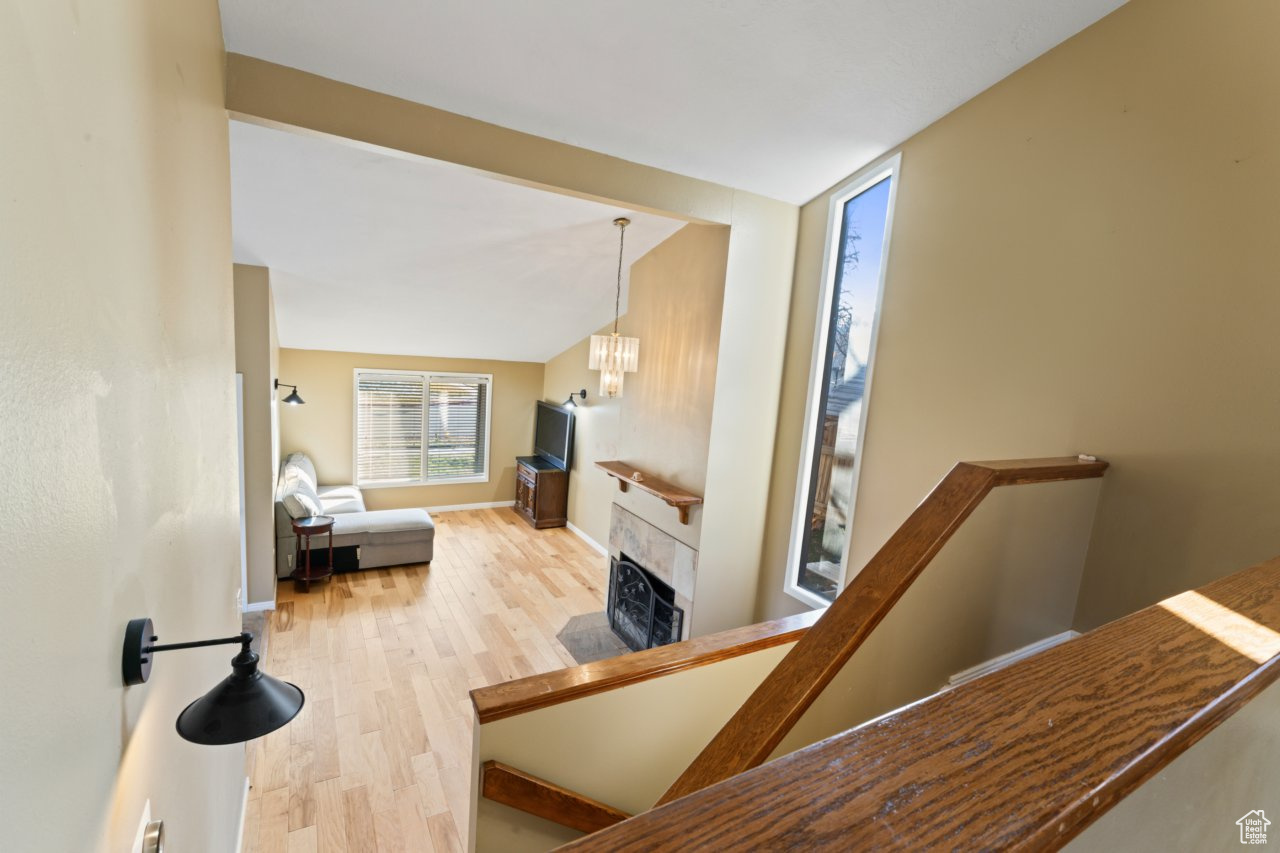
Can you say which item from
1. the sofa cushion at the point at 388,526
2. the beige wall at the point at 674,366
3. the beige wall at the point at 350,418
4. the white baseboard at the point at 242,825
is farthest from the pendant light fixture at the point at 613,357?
the beige wall at the point at 350,418

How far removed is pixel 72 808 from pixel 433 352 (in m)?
6.27

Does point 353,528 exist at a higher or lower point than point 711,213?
lower

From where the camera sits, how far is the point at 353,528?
198 inches

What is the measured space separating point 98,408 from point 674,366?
3285mm

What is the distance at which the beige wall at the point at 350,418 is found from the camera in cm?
625

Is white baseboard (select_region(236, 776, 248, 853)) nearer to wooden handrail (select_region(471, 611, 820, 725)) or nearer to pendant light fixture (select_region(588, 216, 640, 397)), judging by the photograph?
wooden handrail (select_region(471, 611, 820, 725))

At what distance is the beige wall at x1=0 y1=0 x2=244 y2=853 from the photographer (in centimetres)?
58

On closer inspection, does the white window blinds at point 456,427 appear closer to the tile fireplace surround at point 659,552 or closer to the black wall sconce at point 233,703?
the tile fireplace surround at point 659,552

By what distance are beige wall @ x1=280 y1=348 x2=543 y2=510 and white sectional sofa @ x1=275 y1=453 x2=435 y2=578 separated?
0.75m

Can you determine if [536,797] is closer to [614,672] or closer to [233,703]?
[614,672]

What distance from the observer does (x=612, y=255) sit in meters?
4.37

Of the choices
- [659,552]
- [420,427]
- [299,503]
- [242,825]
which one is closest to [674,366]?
[659,552]

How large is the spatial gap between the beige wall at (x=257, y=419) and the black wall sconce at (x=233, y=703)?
3658 mm

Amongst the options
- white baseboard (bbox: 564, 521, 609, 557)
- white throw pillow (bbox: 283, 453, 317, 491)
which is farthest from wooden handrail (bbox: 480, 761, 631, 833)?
white throw pillow (bbox: 283, 453, 317, 491)
